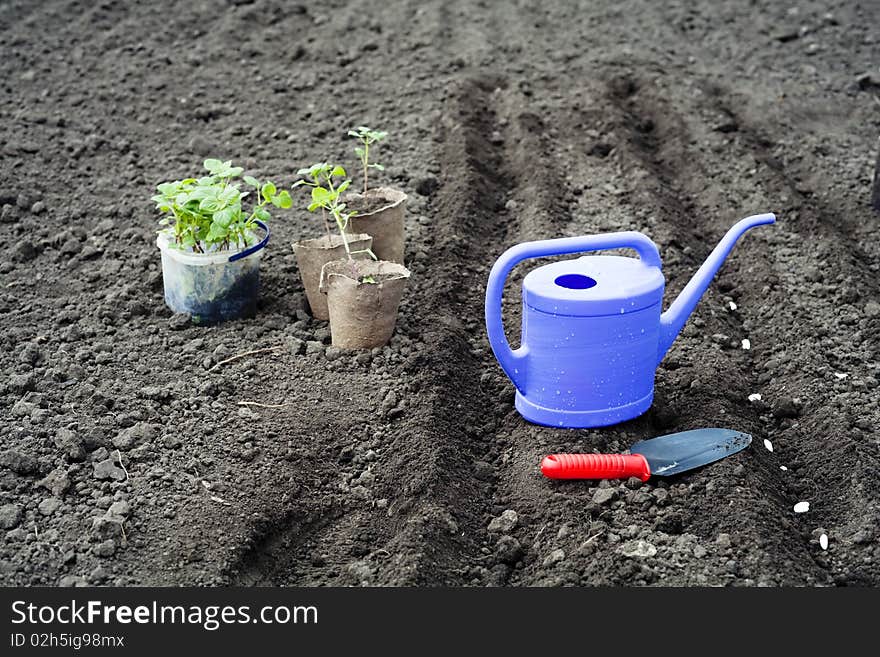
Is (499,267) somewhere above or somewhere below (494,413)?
above

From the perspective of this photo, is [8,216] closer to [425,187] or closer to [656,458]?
[425,187]

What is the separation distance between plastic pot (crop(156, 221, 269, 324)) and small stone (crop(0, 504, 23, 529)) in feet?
4.08

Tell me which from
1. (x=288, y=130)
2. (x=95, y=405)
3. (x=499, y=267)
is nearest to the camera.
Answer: (x=499, y=267)

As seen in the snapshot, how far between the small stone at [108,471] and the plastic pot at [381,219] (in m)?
1.44

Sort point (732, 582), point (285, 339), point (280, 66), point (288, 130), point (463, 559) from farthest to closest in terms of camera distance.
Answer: point (280, 66), point (288, 130), point (285, 339), point (463, 559), point (732, 582)

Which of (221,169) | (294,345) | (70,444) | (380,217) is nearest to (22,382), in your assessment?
(70,444)

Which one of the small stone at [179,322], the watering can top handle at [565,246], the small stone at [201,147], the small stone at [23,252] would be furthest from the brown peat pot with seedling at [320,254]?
the small stone at [201,147]

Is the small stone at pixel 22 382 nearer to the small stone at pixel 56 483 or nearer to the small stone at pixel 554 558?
the small stone at pixel 56 483

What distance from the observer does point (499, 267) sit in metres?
3.39

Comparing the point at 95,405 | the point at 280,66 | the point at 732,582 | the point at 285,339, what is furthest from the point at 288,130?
the point at 732,582

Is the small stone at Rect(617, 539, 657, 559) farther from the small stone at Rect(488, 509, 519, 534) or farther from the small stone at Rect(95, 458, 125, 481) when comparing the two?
the small stone at Rect(95, 458, 125, 481)

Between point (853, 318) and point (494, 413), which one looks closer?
point (494, 413)

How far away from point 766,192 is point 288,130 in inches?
104

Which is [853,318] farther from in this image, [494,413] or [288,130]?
[288,130]
